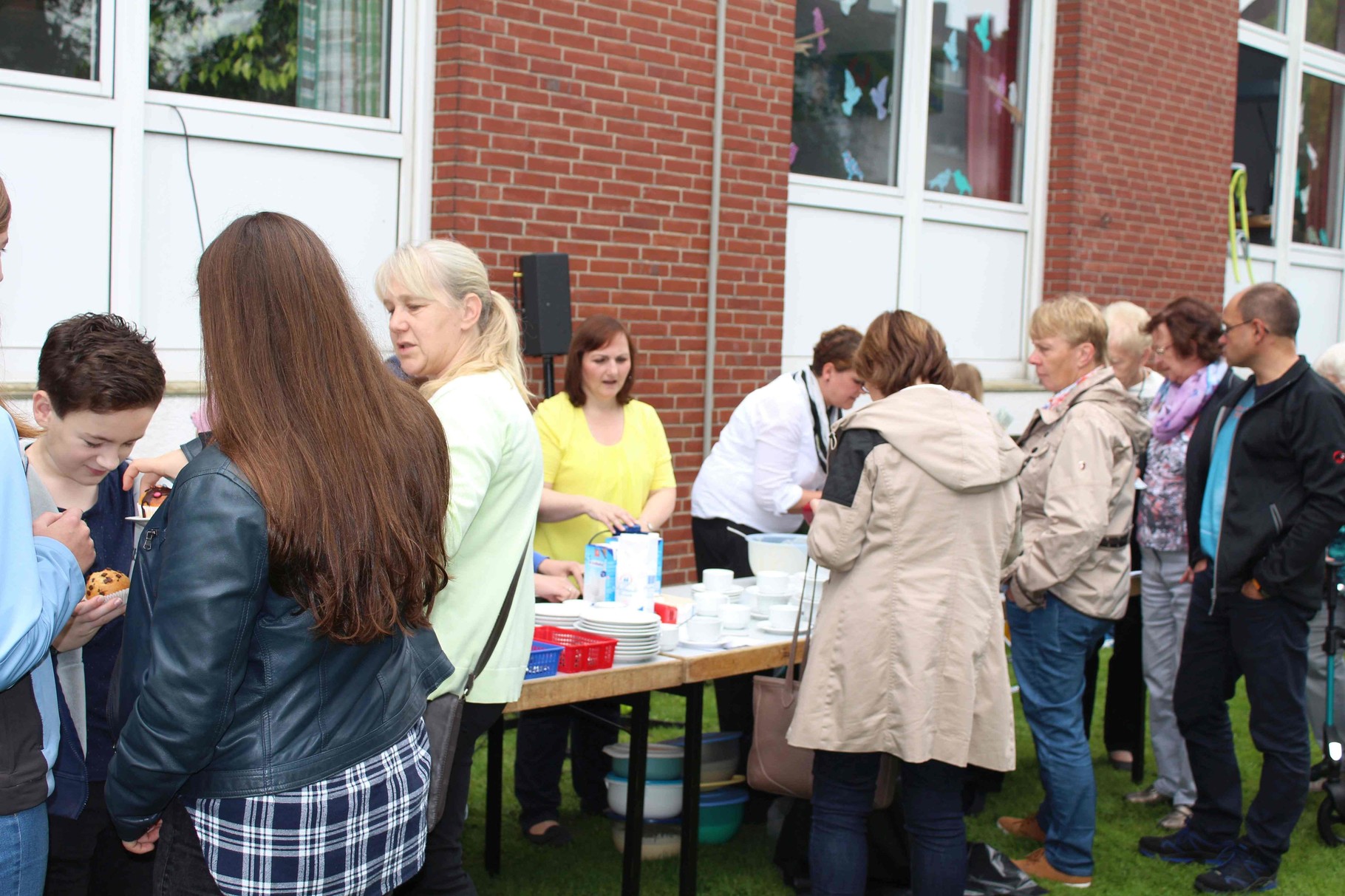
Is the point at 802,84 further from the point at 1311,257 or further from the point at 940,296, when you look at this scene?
the point at 1311,257

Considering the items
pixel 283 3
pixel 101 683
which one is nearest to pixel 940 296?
pixel 283 3

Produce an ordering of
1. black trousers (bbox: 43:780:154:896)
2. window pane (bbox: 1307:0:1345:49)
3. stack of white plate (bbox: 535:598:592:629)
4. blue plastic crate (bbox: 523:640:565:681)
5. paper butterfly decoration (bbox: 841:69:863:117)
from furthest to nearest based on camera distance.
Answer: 1. window pane (bbox: 1307:0:1345:49)
2. paper butterfly decoration (bbox: 841:69:863:117)
3. stack of white plate (bbox: 535:598:592:629)
4. blue plastic crate (bbox: 523:640:565:681)
5. black trousers (bbox: 43:780:154:896)

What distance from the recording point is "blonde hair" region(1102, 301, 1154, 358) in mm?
5402

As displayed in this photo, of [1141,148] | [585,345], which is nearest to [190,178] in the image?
[585,345]

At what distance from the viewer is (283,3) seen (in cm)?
556

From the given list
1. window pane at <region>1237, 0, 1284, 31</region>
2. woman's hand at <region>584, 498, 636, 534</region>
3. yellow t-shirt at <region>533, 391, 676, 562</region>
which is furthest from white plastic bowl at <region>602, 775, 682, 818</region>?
window pane at <region>1237, 0, 1284, 31</region>

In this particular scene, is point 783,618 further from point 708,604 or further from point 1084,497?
point 1084,497

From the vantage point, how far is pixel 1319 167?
1119cm

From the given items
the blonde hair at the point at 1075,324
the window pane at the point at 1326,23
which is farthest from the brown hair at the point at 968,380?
the window pane at the point at 1326,23

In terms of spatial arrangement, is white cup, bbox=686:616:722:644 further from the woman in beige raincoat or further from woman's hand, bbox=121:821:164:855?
woman's hand, bbox=121:821:164:855

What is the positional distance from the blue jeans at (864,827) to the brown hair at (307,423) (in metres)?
2.01

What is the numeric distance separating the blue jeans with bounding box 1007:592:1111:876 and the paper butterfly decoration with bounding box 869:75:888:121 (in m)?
4.29

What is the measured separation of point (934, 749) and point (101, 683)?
6.93ft

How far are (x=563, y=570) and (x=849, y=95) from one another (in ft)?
14.9
